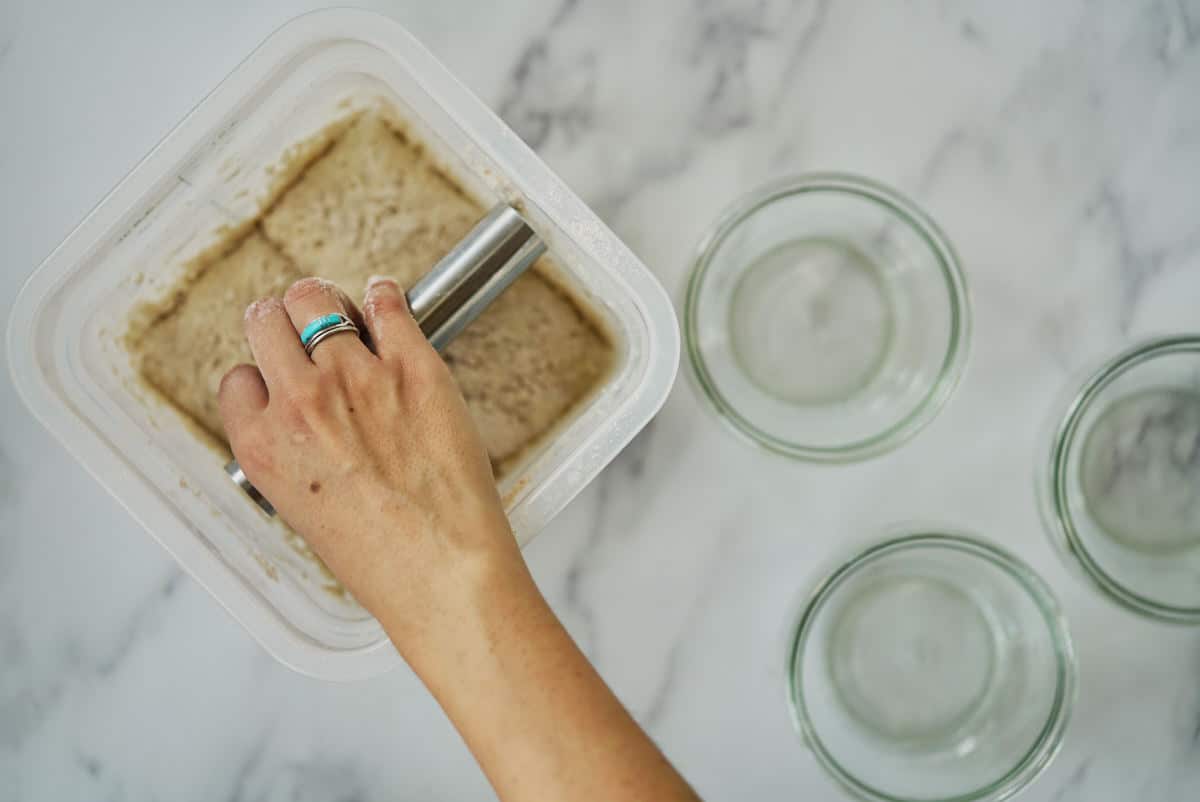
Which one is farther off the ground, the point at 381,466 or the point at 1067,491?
the point at 381,466

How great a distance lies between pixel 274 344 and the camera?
565mm

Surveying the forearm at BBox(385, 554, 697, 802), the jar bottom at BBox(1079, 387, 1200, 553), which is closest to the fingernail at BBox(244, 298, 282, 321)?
the forearm at BBox(385, 554, 697, 802)

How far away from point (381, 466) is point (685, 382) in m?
0.24

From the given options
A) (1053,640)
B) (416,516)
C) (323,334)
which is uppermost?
(323,334)

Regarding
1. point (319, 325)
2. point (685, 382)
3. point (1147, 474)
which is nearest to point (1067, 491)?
point (1147, 474)

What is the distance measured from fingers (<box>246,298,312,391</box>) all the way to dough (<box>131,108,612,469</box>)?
0.08m

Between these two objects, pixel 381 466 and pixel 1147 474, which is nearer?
pixel 381 466

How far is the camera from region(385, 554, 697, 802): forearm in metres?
0.49

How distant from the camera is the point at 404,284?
65 cm

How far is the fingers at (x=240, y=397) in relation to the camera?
0.57 m

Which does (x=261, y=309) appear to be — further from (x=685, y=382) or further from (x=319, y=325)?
(x=685, y=382)

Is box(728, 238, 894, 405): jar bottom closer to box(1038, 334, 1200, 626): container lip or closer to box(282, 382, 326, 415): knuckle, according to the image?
box(1038, 334, 1200, 626): container lip

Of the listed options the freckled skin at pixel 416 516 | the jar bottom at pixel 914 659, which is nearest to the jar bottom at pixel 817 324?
the jar bottom at pixel 914 659

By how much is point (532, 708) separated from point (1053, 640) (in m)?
0.41
